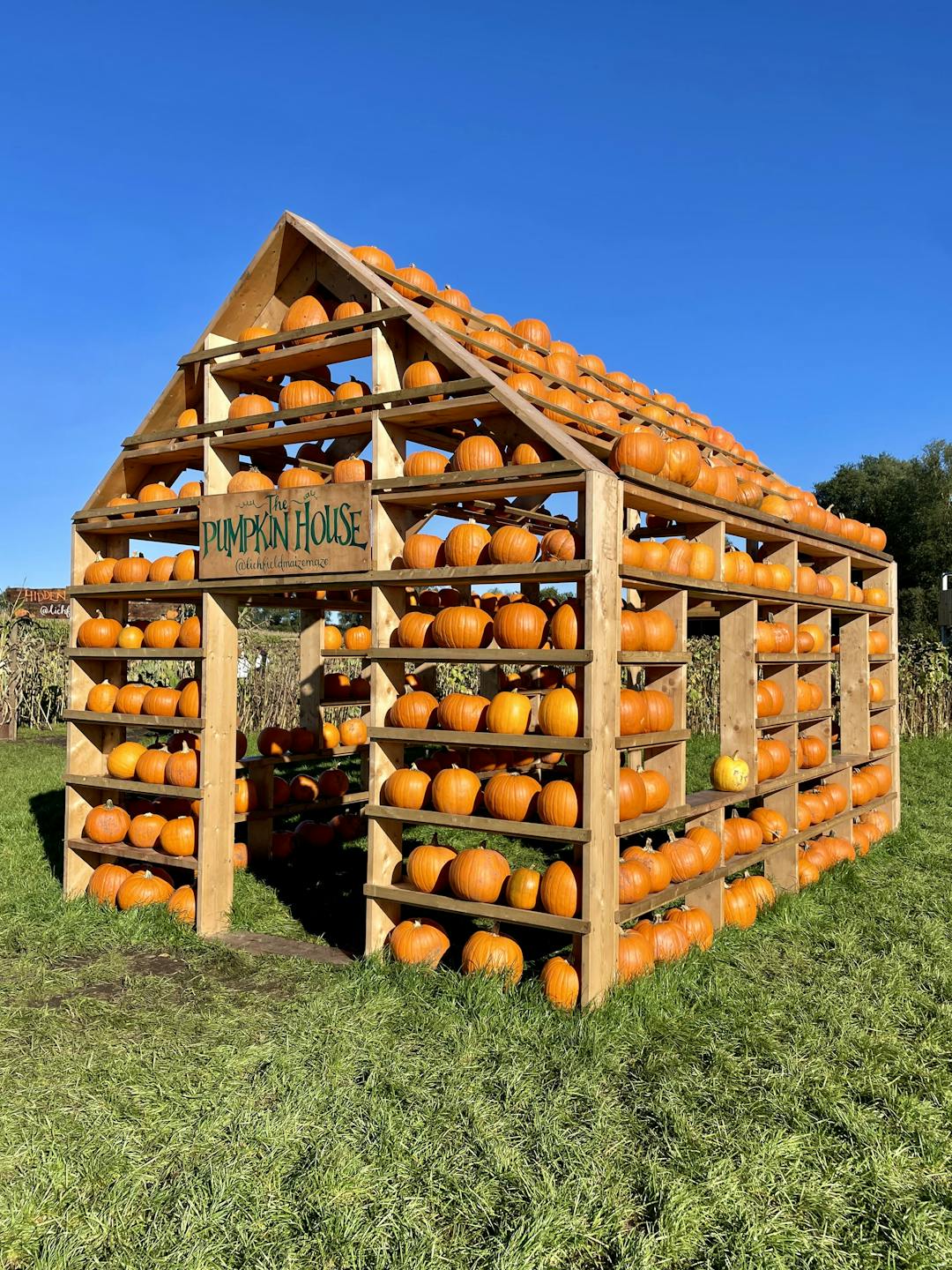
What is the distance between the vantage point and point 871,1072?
398cm

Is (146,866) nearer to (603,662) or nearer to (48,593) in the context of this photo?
(603,662)

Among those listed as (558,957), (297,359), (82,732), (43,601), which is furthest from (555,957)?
(43,601)

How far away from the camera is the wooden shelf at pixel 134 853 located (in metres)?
6.27

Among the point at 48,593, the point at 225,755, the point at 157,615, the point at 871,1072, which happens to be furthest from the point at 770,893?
the point at 48,593

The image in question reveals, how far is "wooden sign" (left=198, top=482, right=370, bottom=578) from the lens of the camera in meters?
5.54

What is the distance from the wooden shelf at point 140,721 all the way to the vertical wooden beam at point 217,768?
14 centimetres

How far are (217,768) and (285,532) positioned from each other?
70.1 inches

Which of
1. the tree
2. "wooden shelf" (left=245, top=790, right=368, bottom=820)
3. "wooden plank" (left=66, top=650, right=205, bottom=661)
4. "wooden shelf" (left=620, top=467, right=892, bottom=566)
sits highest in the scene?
the tree

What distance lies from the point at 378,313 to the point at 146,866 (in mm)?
4707

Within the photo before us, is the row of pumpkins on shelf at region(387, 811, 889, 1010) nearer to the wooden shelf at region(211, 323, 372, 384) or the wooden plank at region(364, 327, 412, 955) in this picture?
the wooden plank at region(364, 327, 412, 955)

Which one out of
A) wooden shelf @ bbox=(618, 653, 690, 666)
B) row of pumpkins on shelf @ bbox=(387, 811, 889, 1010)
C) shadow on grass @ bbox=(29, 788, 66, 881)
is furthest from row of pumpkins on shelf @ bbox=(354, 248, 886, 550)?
shadow on grass @ bbox=(29, 788, 66, 881)

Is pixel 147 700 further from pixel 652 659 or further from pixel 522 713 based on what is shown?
pixel 652 659

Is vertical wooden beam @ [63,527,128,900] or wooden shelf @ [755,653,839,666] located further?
vertical wooden beam @ [63,527,128,900]

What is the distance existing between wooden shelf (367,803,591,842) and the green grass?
0.81m
